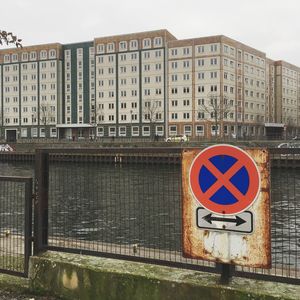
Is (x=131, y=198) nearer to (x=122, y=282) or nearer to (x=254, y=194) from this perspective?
(x=122, y=282)

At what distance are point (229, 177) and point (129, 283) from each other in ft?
5.47

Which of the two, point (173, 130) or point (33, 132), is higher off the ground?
point (33, 132)

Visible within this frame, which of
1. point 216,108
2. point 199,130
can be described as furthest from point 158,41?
point 199,130

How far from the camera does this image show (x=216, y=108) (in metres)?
99.9

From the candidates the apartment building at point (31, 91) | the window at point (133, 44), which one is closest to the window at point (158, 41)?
the window at point (133, 44)

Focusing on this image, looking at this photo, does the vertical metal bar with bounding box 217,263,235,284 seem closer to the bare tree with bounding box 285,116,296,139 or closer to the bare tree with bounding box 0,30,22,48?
the bare tree with bounding box 0,30,22,48

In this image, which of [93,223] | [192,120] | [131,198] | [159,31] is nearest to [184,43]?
[159,31]

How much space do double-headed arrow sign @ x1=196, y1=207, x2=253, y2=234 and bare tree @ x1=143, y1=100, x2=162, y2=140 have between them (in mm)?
105560

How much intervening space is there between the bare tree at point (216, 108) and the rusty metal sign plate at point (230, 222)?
95933 millimetres

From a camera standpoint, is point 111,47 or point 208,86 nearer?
point 208,86

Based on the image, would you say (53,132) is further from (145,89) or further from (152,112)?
(152,112)

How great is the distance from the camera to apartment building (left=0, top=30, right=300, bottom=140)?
106625mm

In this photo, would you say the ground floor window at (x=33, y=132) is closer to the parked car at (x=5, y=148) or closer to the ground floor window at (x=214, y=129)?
the parked car at (x=5, y=148)

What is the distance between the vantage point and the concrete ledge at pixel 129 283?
4375mm
